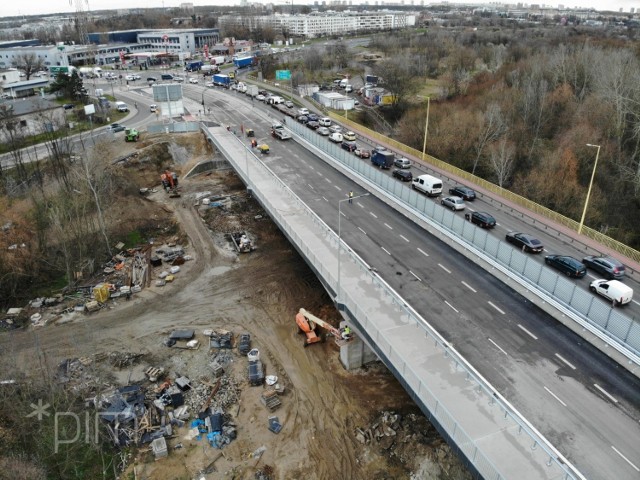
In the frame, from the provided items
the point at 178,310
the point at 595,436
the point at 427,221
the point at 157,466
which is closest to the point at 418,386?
the point at 595,436

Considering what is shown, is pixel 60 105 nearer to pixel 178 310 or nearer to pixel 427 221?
pixel 178 310

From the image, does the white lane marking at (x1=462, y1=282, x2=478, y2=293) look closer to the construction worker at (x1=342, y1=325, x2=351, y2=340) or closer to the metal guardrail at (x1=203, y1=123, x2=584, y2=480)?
the metal guardrail at (x1=203, y1=123, x2=584, y2=480)

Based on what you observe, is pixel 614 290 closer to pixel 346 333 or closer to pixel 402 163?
pixel 346 333

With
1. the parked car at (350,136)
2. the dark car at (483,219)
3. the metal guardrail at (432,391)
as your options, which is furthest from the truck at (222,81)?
the metal guardrail at (432,391)

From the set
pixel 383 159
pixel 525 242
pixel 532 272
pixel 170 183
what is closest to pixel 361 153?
pixel 383 159

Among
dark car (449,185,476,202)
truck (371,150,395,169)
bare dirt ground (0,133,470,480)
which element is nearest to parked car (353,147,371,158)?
truck (371,150,395,169)

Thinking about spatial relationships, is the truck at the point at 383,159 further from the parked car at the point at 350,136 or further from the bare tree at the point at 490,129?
the bare tree at the point at 490,129
